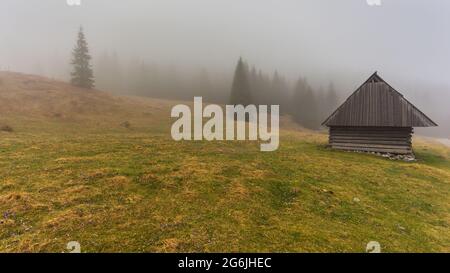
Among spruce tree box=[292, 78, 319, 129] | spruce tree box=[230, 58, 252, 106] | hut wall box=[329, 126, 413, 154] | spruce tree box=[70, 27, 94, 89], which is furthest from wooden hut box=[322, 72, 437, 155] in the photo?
spruce tree box=[70, 27, 94, 89]

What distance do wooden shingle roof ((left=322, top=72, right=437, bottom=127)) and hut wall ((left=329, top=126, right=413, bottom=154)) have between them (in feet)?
3.02

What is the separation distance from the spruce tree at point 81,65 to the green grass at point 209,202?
4984 centimetres

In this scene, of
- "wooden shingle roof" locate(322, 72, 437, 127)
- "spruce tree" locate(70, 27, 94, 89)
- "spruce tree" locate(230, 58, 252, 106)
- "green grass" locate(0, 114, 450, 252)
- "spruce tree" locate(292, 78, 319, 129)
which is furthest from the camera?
"spruce tree" locate(292, 78, 319, 129)

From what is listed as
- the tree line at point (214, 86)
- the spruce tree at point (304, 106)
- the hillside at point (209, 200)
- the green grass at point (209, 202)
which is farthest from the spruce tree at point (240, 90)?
the green grass at point (209, 202)

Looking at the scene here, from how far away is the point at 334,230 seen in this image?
10812mm

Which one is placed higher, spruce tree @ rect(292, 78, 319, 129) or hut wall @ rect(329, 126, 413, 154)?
spruce tree @ rect(292, 78, 319, 129)

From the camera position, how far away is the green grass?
955cm

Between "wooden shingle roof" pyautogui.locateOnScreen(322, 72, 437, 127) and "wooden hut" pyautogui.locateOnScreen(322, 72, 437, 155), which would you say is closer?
"wooden shingle roof" pyautogui.locateOnScreen(322, 72, 437, 127)

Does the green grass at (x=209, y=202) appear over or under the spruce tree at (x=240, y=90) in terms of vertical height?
under

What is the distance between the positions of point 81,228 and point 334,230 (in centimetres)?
945

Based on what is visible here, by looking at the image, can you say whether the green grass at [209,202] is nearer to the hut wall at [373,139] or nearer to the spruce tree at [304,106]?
the hut wall at [373,139]

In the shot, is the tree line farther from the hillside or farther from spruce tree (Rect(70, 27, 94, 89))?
the hillside

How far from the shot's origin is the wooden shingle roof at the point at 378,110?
84.2 ft
